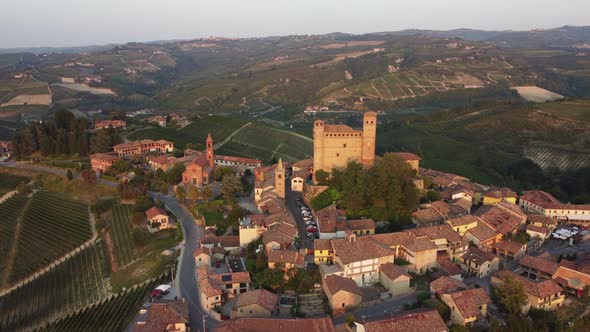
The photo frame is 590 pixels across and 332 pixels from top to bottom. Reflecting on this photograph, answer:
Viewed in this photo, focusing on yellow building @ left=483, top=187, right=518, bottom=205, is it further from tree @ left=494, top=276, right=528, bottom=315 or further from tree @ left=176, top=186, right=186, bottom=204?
Result: tree @ left=176, top=186, right=186, bottom=204

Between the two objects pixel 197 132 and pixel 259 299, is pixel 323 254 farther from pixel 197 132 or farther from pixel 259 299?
pixel 197 132

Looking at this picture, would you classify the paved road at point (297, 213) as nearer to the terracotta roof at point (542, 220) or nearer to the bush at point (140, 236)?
the bush at point (140, 236)

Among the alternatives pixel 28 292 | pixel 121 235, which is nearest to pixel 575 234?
pixel 121 235

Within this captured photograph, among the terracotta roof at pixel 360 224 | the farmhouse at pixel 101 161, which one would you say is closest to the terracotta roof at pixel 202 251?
the terracotta roof at pixel 360 224

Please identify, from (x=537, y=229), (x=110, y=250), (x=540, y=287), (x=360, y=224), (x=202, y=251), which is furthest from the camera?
(x=110, y=250)

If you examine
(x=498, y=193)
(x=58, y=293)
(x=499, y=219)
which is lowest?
(x=58, y=293)

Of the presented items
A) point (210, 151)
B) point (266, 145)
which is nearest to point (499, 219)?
point (210, 151)

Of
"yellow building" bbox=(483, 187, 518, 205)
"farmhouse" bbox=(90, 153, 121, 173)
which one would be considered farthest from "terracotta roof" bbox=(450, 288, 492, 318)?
→ "farmhouse" bbox=(90, 153, 121, 173)
